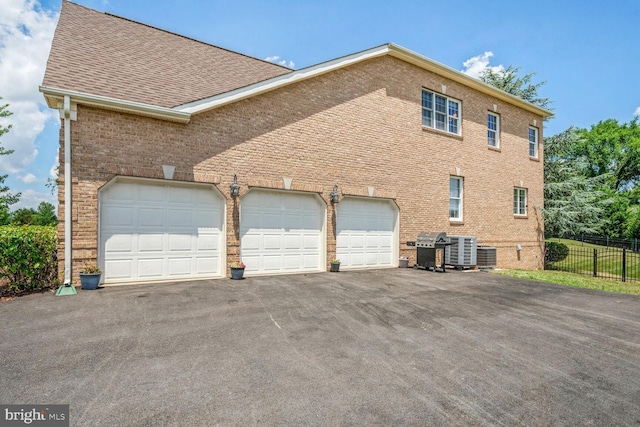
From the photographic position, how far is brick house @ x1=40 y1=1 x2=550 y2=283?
852 cm

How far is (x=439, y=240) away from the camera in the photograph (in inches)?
504

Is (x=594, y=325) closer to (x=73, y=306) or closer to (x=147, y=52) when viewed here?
(x=73, y=306)

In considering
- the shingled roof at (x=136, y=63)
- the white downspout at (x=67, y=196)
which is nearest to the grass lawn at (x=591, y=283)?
the shingled roof at (x=136, y=63)

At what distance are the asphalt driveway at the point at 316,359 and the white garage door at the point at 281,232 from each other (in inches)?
103

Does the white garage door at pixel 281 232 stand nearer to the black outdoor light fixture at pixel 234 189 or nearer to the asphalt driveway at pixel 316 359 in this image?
the black outdoor light fixture at pixel 234 189

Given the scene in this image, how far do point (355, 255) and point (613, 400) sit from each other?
29.8 ft

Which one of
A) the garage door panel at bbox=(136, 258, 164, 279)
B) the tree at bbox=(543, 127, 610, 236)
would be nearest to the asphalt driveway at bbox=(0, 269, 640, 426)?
the garage door panel at bbox=(136, 258, 164, 279)

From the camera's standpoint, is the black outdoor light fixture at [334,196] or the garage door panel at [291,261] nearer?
the garage door panel at [291,261]

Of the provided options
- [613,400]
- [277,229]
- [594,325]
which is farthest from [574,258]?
[613,400]

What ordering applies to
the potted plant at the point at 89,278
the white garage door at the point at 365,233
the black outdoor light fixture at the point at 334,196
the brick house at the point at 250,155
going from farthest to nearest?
the white garage door at the point at 365,233 → the black outdoor light fixture at the point at 334,196 → the brick house at the point at 250,155 → the potted plant at the point at 89,278

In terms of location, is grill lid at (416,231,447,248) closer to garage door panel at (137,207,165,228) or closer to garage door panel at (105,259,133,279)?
garage door panel at (137,207,165,228)

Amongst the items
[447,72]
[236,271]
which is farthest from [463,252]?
[236,271]

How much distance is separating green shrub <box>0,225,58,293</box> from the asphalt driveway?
33.7 inches

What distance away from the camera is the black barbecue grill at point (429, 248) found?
12703 mm
